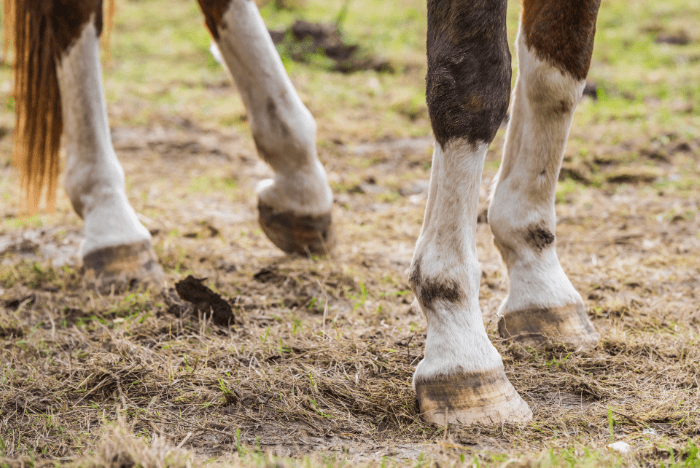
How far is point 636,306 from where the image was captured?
2.24 meters

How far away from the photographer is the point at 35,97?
284cm

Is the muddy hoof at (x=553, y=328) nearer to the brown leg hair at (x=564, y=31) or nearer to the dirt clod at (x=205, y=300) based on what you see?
the brown leg hair at (x=564, y=31)

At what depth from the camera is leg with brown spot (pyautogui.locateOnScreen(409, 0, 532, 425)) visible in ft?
4.89

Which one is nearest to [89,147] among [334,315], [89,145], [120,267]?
[89,145]

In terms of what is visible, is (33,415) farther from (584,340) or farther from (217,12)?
(217,12)

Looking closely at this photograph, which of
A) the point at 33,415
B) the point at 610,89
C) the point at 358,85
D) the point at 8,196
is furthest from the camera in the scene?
the point at 358,85

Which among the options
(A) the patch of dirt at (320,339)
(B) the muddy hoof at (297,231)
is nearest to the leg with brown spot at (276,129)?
(B) the muddy hoof at (297,231)

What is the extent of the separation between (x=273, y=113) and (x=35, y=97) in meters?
1.12

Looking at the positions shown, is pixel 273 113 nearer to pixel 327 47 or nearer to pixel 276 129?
pixel 276 129

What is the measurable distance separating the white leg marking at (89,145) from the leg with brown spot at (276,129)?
0.54 metres

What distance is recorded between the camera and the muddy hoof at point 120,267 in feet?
8.27

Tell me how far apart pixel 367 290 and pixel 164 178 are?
221 cm

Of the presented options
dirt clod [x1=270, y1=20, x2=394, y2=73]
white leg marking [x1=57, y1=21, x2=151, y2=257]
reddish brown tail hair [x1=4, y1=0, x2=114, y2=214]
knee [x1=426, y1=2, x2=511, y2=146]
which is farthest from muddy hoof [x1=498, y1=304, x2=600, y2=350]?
dirt clod [x1=270, y1=20, x2=394, y2=73]

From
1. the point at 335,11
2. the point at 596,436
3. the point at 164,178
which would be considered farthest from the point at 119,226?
the point at 335,11
